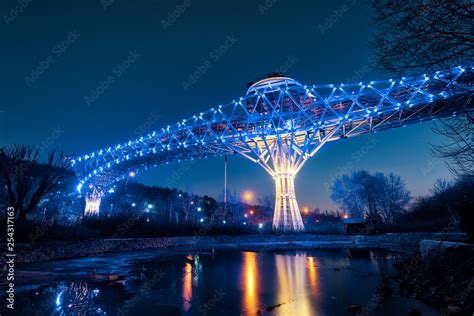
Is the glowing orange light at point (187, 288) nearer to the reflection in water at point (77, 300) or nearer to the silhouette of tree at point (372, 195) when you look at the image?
the reflection in water at point (77, 300)

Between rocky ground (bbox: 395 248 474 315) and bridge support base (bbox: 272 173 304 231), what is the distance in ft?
55.8

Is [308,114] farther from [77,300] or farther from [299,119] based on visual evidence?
[77,300]

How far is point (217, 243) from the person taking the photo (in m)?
17.9

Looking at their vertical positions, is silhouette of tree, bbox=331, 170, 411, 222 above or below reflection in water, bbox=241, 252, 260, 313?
above

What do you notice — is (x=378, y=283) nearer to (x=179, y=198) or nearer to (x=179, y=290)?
(x=179, y=290)

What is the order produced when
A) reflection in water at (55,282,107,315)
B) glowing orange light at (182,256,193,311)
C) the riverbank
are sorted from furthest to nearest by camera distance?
the riverbank
glowing orange light at (182,256,193,311)
reflection in water at (55,282,107,315)

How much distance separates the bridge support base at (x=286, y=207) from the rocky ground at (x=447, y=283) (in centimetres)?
1702

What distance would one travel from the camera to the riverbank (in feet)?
31.4

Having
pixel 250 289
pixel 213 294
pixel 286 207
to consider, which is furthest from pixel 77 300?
pixel 286 207

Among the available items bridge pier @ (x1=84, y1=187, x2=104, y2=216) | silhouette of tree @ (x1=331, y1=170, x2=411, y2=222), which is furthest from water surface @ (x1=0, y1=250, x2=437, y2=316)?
bridge pier @ (x1=84, y1=187, x2=104, y2=216)

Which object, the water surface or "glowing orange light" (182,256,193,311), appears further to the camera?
"glowing orange light" (182,256,193,311)

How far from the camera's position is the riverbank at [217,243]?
956cm

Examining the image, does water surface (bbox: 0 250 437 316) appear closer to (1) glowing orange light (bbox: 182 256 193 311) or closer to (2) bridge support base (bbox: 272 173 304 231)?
(1) glowing orange light (bbox: 182 256 193 311)

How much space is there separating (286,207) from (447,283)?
19.4 meters
